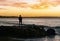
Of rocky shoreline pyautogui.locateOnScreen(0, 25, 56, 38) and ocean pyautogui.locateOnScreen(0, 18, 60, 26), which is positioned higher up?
ocean pyautogui.locateOnScreen(0, 18, 60, 26)

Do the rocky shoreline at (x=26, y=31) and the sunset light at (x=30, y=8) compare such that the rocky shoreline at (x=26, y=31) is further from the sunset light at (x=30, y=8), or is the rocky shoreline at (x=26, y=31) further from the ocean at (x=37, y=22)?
the sunset light at (x=30, y=8)

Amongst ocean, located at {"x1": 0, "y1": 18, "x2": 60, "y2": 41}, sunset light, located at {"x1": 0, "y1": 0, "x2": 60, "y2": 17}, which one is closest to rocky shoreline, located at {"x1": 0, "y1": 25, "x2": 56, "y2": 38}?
ocean, located at {"x1": 0, "y1": 18, "x2": 60, "y2": 41}

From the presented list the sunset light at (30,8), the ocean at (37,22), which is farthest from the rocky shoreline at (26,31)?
the sunset light at (30,8)

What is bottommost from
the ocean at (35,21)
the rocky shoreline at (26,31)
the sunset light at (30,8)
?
the rocky shoreline at (26,31)

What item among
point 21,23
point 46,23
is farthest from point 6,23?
point 46,23

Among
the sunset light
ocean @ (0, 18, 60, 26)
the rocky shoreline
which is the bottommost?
the rocky shoreline

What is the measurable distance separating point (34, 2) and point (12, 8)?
36cm

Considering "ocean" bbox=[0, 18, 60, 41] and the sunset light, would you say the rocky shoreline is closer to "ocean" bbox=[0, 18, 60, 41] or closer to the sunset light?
"ocean" bbox=[0, 18, 60, 41]

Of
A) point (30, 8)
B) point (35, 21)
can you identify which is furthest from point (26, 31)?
point (30, 8)

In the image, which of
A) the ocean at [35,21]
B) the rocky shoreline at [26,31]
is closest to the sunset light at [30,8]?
the ocean at [35,21]

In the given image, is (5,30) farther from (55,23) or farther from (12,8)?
(55,23)

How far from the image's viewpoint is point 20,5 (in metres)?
2.35

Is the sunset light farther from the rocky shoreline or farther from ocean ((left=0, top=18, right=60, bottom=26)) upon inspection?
the rocky shoreline

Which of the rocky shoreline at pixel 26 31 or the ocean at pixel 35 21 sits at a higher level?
the ocean at pixel 35 21
